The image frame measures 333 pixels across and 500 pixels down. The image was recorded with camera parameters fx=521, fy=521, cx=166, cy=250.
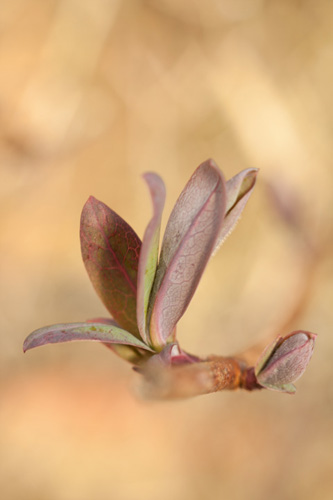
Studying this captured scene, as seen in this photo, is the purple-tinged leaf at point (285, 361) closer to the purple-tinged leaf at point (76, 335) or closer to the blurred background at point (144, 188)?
the purple-tinged leaf at point (76, 335)

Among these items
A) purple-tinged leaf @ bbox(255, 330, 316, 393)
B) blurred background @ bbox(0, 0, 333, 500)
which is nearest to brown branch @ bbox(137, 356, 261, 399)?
purple-tinged leaf @ bbox(255, 330, 316, 393)

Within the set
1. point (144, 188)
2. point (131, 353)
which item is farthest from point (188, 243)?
point (144, 188)

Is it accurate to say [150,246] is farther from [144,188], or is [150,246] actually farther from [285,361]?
[144,188]

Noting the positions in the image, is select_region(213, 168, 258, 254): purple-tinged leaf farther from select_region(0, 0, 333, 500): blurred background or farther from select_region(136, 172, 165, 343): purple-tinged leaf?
select_region(0, 0, 333, 500): blurred background

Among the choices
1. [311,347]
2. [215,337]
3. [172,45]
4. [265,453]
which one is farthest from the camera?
[172,45]

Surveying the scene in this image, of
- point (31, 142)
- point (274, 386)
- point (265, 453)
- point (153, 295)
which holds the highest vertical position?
point (31, 142)

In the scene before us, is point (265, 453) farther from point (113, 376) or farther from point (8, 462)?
point (8, 462)

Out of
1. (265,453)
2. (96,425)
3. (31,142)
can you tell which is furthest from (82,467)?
(31,142)
